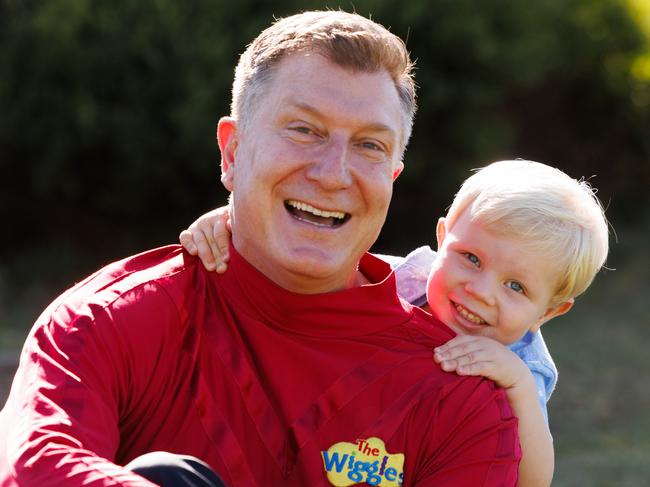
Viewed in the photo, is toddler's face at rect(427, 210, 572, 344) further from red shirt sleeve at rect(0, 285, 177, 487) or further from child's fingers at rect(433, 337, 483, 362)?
red shirt sleeve at rect(0, 285, 177, 487)

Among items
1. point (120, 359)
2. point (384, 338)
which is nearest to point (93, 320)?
point (120, 359)

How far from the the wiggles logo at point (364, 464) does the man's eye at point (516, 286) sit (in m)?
0.69

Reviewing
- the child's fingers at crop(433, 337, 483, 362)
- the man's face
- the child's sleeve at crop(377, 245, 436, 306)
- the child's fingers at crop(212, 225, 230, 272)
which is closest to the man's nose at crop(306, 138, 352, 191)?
the man's face

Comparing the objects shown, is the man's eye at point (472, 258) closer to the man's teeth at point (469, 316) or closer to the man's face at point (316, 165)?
the man's teeth at point (469, 316)

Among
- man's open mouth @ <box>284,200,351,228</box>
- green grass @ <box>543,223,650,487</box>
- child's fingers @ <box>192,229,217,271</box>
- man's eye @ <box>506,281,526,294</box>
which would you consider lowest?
green grass @ <box>543,223,650,487</box>

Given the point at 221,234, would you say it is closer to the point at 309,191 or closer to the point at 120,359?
the point at 309,191

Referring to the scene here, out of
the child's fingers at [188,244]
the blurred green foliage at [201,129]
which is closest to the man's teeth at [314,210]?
the child's fingers at [188,244]

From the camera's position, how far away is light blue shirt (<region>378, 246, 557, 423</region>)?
10.7 feet

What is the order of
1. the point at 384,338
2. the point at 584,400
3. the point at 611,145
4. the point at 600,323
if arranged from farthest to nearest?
the point at 611,145
the point at 600,323
the point at 584,400
the point at 384,338

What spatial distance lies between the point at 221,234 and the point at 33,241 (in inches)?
250

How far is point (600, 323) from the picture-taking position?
8945mm

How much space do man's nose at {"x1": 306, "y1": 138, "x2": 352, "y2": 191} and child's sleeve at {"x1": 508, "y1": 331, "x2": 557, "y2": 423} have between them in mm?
812

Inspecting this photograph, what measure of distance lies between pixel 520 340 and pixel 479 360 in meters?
0.59

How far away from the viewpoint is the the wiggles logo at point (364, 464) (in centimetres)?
266
